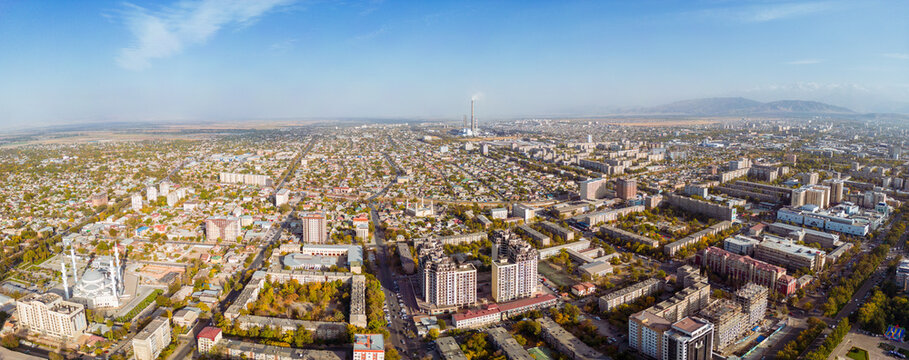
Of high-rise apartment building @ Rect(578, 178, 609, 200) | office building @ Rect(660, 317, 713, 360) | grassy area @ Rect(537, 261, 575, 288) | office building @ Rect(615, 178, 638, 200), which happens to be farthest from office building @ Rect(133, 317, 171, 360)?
office building @ Rect(615, 178, 638, 200)

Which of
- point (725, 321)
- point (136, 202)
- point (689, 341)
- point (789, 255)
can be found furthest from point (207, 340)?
point (789, 255)

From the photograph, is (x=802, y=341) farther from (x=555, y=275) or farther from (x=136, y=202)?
(x=136, y=202)

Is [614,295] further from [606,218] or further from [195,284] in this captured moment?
[195,284]

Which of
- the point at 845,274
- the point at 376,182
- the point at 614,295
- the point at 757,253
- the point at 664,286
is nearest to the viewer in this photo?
the point at 614,295

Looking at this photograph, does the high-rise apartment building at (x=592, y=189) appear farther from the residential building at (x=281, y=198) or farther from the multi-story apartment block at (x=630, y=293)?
the residential building at (x=281, y=198)

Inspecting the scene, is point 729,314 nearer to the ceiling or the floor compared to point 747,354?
nearer to the ceiling

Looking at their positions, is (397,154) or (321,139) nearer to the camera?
(397,154)

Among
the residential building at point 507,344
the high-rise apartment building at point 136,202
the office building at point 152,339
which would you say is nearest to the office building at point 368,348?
the residential building at point 507,344

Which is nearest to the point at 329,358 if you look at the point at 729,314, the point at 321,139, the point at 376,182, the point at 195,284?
the point at 195,284
